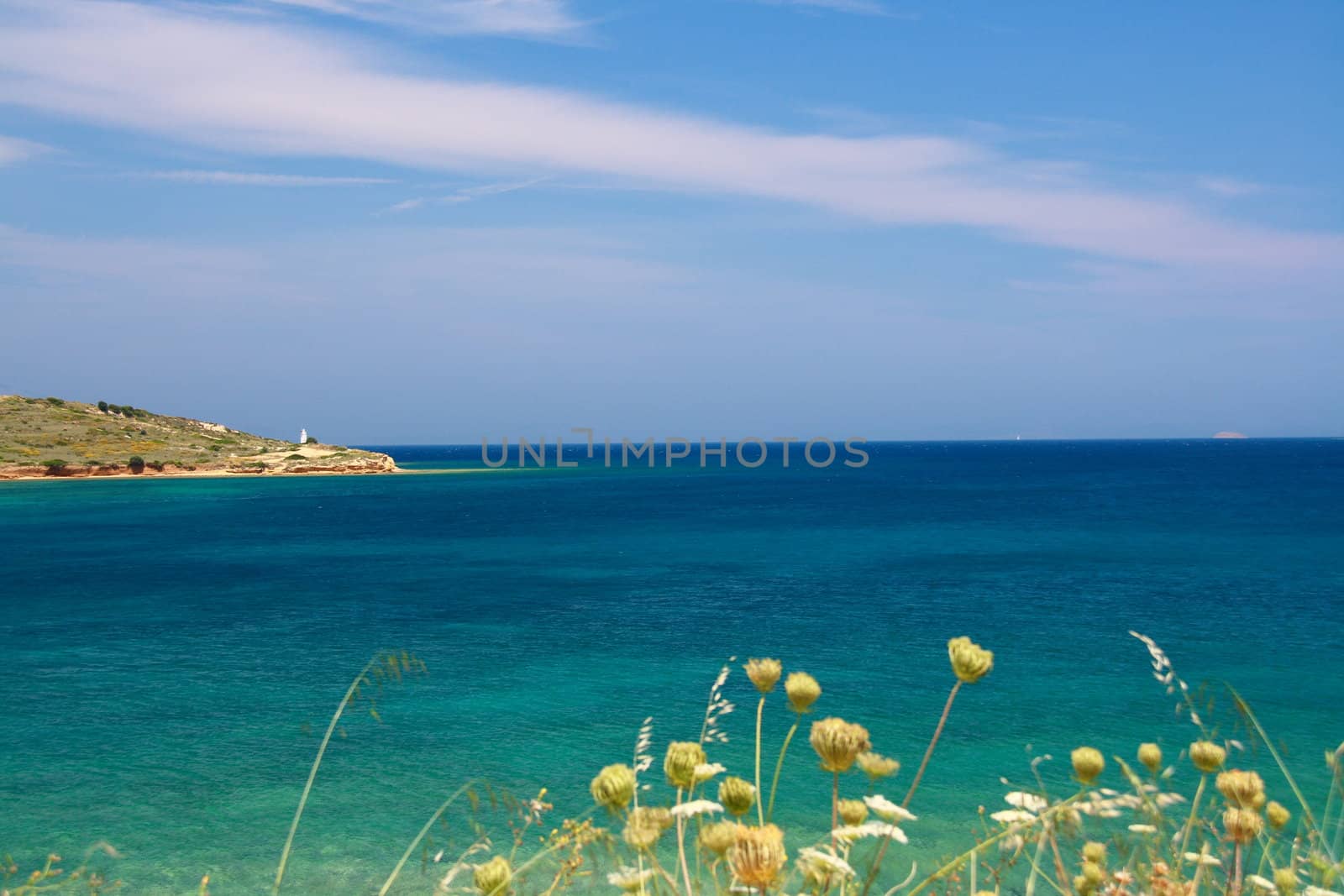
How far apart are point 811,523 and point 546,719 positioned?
42388mm

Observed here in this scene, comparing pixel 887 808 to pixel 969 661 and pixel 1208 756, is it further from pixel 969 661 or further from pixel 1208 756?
pixel 1208 756

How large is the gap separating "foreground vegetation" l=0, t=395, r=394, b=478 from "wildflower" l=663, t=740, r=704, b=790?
109546mm

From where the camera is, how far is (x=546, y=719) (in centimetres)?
1688

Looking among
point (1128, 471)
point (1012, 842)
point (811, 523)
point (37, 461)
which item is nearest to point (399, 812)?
point (1012, 842)

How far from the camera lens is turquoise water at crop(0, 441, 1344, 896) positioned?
12.9 m

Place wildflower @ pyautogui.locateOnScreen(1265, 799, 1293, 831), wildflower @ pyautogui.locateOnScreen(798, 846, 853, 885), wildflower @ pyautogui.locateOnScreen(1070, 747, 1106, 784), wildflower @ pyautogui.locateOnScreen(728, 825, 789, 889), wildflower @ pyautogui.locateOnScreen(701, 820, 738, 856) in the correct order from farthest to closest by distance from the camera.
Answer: wildflower @ pyautogui.locateOnScreen(1265, 799, 1293, 831) → wildflower @ pyautogui.locateOnScreen(1070, 747, 1106, 784) → wildflower @ pyautogui.locateOnScreen(798, 846, 853, 885) → wildflower @ pyautogui.locateOnScreen(701, 820, 738, 856) → wildflower @ pyautogui.locateOnScreen(728, 825, 789, 889)

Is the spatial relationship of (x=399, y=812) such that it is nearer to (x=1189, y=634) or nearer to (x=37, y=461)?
(x=1189, y=634)

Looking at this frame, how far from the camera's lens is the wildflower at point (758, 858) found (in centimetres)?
254

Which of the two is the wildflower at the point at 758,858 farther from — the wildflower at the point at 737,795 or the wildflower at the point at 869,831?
the wildflower at the point at 869,831

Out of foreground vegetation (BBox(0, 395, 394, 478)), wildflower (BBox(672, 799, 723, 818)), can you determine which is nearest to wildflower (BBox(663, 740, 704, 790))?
wildflower (BBox(672, 799, 723, 818))

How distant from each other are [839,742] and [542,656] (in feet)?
64.7

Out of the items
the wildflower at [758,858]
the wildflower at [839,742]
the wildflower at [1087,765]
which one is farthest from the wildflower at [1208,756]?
the wildflower at [758,858]

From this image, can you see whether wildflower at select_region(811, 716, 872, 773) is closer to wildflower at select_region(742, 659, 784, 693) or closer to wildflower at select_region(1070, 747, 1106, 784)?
wildflower at select_region(742, 659, 784, 693)

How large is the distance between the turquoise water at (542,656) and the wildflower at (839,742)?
264 cm
